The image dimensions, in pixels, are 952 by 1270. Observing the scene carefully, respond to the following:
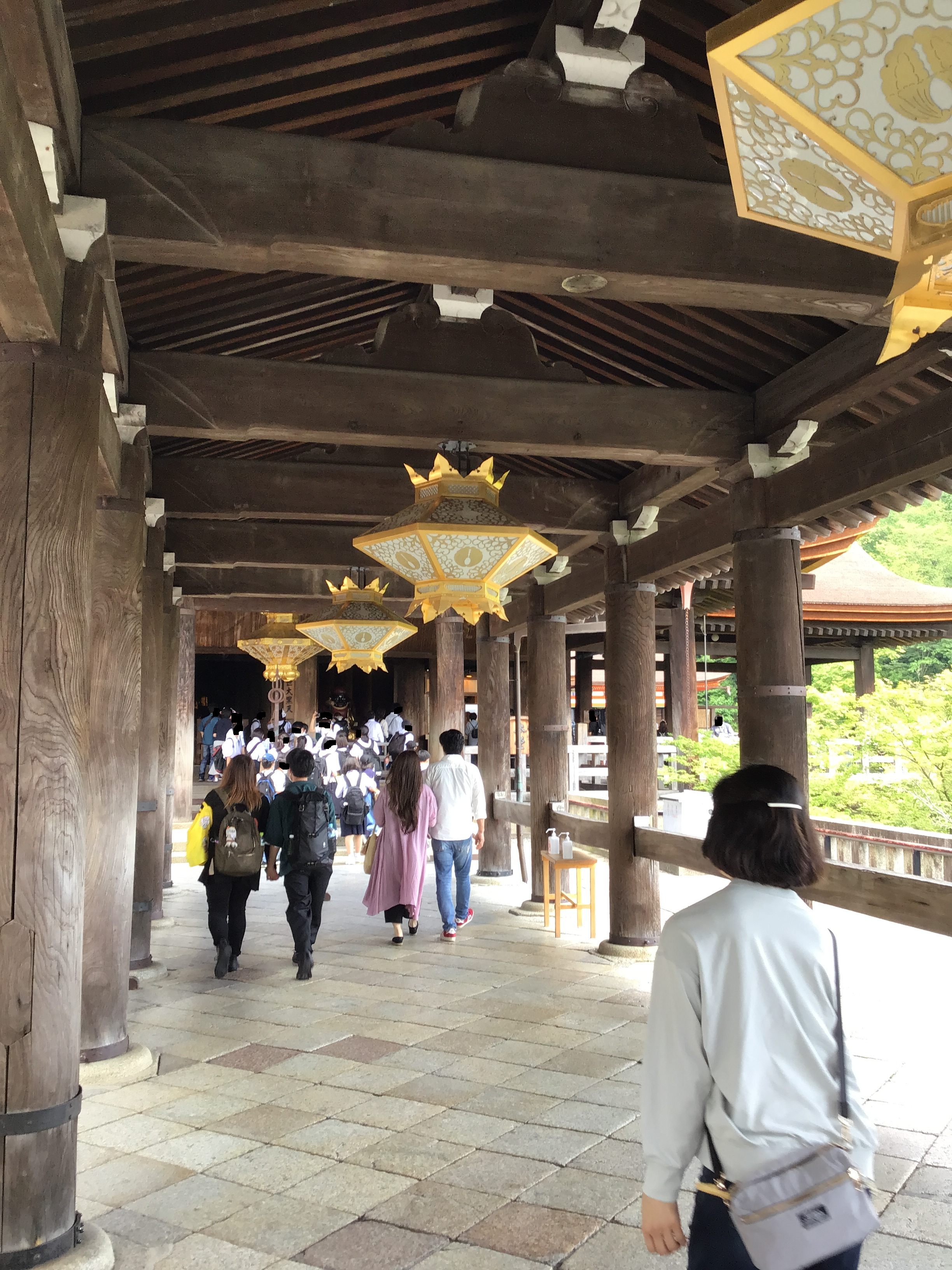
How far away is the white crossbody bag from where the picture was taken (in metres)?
1.70

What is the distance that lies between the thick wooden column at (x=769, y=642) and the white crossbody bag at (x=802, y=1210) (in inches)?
162

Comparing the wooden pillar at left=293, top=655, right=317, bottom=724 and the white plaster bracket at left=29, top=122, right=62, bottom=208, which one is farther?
the wooden pillar at left=293, top=655, right=317, bottom=724

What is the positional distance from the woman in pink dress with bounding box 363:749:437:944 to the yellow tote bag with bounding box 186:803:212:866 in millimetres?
1520

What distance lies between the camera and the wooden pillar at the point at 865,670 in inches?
679

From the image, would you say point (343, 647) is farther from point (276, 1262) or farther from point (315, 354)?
point (276, 1262)

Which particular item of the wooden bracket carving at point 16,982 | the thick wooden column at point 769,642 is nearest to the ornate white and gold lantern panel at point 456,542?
the thick wooden column at point 769,642

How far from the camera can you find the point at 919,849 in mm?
7789

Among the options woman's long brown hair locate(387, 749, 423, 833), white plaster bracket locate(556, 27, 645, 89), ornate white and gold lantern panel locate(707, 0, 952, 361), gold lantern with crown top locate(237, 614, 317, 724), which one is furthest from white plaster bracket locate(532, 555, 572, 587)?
ornate white and gold lantern panel locate(707, 0, 952, 361)

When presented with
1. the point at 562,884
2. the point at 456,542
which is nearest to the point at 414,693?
the point at 562,884

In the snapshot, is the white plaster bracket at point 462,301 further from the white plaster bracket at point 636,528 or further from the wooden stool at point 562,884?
the wooden stool at point 562,884

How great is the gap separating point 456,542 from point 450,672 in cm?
747

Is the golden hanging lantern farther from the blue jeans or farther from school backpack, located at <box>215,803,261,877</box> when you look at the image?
school backpack, located at <box>215,803,261,877</box>

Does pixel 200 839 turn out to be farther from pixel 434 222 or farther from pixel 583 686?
pixel 583 686

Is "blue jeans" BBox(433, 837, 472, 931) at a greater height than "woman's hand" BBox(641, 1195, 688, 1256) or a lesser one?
lesser
